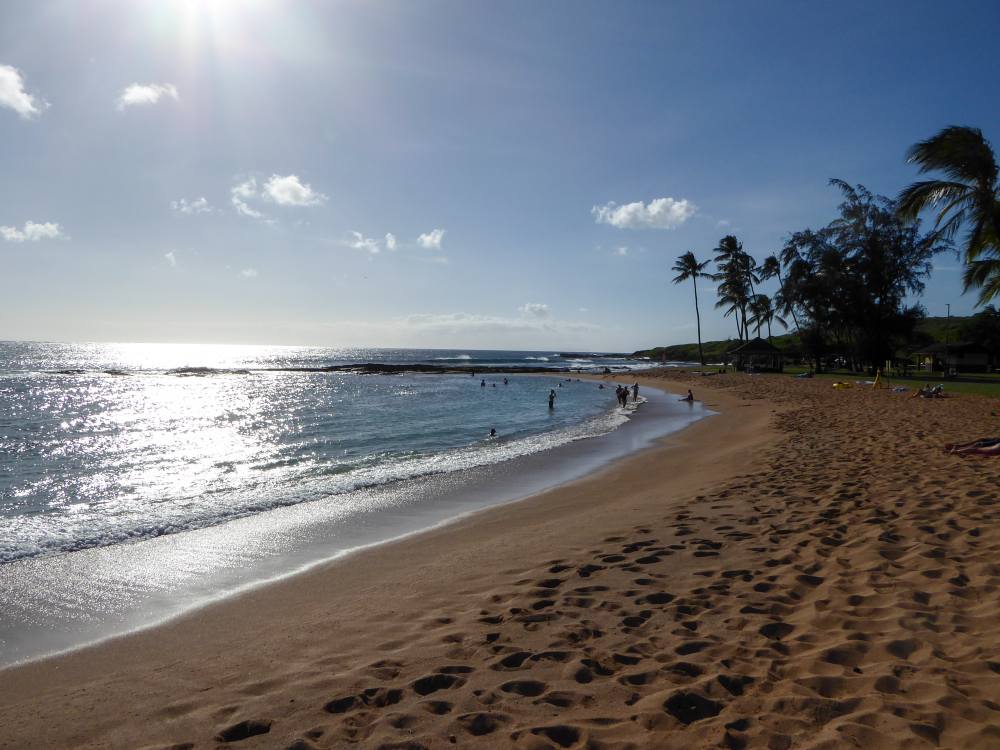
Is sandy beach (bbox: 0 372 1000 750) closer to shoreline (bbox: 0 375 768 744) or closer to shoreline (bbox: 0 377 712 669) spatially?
shoreline (bbox: 0 375 768 744)

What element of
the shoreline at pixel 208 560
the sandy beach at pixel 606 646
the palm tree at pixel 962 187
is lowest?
the shoreline at pixel 208 560

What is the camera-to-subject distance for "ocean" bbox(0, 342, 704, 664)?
7.01 m

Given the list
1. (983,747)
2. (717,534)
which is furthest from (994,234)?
(983,747)

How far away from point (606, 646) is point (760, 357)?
59935 millimetres

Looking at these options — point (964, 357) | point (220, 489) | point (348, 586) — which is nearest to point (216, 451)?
point (220, 489)

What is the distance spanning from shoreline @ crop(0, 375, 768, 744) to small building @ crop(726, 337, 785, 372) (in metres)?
49.7

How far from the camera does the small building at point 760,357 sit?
56919 mm

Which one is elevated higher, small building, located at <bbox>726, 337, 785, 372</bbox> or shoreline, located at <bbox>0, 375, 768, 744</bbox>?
small building, located at <bbox>726, 337, 785, 372</bbox>

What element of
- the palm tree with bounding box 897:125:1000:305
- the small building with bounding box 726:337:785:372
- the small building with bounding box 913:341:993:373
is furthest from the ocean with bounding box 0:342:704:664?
the small building with bounding box 913:341:993:373

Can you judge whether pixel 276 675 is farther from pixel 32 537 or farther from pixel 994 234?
pixel 994 234

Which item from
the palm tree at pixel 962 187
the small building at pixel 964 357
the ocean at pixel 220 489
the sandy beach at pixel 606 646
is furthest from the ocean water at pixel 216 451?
the small building at pixel 964 357

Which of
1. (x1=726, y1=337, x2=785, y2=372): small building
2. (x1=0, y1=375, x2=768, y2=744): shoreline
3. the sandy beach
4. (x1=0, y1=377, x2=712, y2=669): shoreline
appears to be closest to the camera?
the sandy beach

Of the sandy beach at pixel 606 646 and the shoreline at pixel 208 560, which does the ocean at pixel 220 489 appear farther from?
the sandy beach at pixel 606 646

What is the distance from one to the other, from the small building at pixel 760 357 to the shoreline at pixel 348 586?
163 ft
